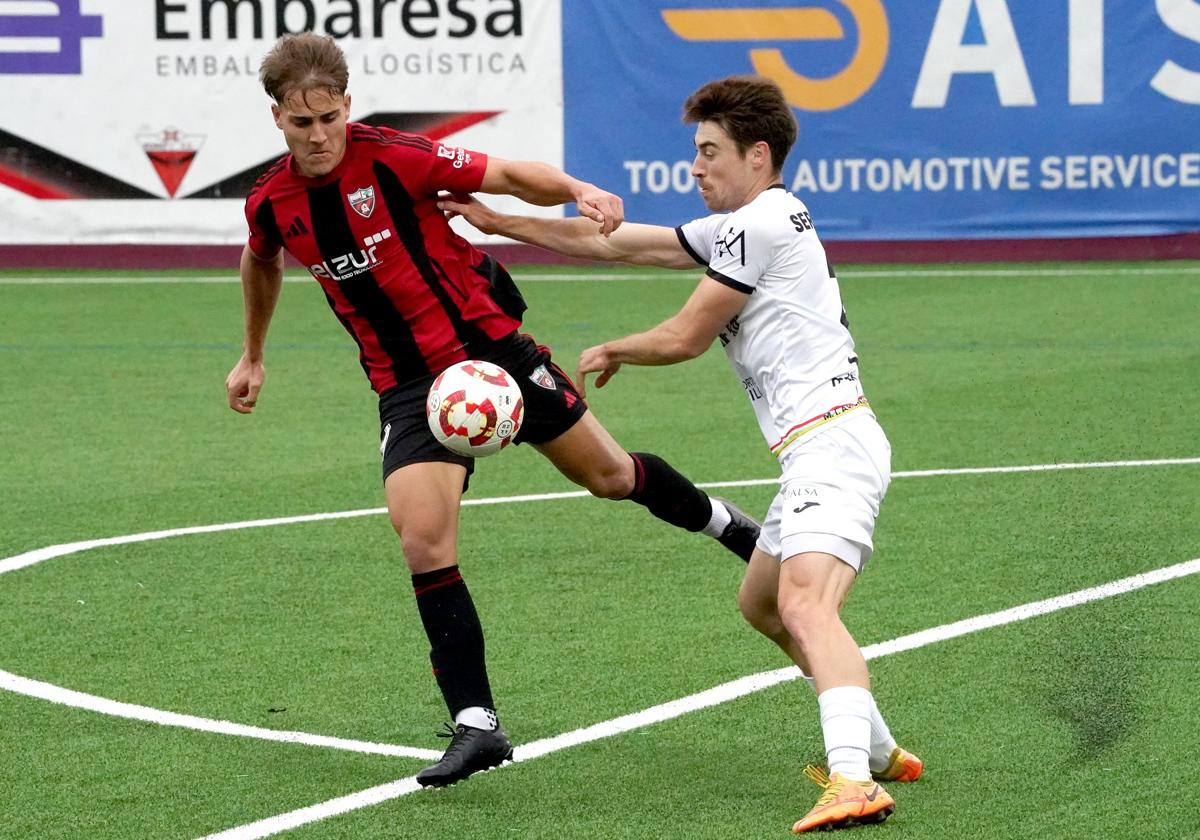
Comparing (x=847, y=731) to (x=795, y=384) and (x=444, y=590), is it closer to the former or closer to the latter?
(x=795, y=384)

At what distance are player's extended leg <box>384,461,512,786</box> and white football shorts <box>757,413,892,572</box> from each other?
965 millimetres

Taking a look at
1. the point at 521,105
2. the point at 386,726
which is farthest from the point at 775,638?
the point at 521,105

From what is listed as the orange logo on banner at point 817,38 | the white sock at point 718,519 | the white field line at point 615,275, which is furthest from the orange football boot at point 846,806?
the orange logo on banner at point 817,38

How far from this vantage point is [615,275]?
19.4 metres

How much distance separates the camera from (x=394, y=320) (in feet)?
18.7

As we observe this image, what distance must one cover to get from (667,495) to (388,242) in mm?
1618

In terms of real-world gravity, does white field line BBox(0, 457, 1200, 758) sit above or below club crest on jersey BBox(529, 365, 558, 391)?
below

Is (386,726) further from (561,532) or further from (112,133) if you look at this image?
(112,133)

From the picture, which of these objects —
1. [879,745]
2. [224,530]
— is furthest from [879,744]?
[224,530]

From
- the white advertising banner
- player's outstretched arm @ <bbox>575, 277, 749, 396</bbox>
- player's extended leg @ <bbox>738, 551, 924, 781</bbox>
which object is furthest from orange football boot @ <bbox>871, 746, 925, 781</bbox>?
the white advertising banner

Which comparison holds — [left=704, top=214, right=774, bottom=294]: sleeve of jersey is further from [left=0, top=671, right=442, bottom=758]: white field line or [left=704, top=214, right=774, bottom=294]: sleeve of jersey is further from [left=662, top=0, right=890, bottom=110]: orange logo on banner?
[left=662, top=0, right=890, bottom=110]: orange logo on banner

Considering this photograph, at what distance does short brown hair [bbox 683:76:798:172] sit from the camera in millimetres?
4996

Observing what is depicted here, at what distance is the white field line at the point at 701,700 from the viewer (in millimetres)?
4961

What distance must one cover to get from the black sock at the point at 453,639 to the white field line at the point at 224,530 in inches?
13.1
